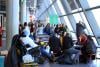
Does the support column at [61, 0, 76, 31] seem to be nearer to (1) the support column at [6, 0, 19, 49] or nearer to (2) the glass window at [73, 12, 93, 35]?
(2) the glass window at [73, 12, 93, 35]

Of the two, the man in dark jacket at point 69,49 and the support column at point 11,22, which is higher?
the support column at point 11,22

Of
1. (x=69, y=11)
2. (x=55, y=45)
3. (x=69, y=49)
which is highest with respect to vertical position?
(x=69, y=11)

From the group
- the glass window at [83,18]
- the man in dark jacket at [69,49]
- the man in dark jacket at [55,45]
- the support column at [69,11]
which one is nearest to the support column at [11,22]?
the man in dark jacket at [55,45]

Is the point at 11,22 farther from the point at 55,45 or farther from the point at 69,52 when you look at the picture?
the point at 69,52

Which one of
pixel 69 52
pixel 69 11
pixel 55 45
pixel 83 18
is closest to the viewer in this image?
pixel 69 52

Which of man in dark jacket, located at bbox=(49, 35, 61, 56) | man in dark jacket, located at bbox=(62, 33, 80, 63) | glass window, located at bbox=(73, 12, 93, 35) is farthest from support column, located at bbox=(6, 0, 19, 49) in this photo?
glass window, located at bbox=(73, 12, 93, 35)

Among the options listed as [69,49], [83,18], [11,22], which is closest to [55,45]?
[69,49]

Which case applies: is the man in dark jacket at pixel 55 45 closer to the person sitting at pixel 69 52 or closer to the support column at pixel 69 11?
the person sitting at pixel 69 52

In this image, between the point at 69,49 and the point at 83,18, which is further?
the point at 83,18

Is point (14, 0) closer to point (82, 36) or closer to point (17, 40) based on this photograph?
point (82, 36)

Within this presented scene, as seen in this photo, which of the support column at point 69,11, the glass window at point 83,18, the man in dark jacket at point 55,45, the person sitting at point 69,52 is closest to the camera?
the person sitting at point 69,52

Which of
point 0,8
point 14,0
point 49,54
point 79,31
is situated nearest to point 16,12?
point 14,0

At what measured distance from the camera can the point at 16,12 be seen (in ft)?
41.5

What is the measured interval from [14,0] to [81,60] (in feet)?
11.7
